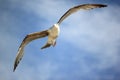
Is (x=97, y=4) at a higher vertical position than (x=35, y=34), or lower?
A: higher

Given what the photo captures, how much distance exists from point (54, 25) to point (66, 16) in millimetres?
1125

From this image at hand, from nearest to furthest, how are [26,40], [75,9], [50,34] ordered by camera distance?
[50,34], [75,9], [26,40]

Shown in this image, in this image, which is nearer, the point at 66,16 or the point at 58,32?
the point at 58,32

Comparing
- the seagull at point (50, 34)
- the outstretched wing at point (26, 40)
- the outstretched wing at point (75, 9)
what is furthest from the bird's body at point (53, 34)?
the outstretched wing at point (26, 40)

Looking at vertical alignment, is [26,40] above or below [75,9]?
below

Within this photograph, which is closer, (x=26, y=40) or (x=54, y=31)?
(x=54, y=31)

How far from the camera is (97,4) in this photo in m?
13.5

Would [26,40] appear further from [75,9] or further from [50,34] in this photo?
[75,9]

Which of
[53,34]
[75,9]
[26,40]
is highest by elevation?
[75,9]

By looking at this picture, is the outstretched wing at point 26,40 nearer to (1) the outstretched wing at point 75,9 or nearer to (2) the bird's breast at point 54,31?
(1) the outstretched wing at point 75,9

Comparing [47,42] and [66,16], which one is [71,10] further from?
[47,42]

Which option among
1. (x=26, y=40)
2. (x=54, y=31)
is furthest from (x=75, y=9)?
(x=26, y=40)

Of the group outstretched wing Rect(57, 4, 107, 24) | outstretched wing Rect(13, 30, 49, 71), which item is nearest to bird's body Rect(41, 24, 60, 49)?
outstretched wing Rect(57, 4, 107, 24)

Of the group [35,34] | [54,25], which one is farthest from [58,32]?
[35,34]
